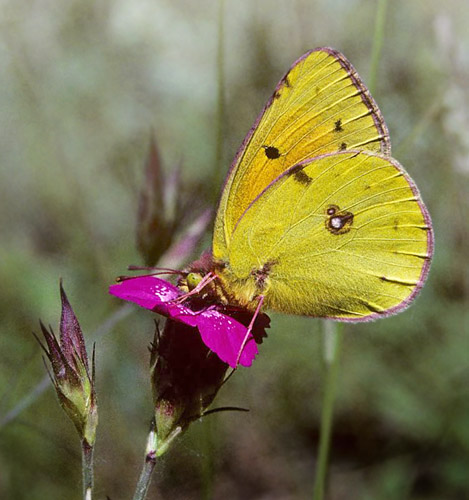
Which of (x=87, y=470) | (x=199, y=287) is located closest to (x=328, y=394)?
(x=199, y=287)

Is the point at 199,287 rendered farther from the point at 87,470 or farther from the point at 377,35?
the point at 377,35

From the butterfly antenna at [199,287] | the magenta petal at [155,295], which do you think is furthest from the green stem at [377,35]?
the magenta petal at [155,295]

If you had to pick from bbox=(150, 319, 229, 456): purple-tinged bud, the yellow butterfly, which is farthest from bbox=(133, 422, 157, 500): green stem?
the yellow butterfly

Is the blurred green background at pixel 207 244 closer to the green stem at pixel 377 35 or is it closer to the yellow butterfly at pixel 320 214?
the green stem at pixel 377 35

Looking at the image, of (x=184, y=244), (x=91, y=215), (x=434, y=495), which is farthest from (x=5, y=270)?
(x=434, y=495)

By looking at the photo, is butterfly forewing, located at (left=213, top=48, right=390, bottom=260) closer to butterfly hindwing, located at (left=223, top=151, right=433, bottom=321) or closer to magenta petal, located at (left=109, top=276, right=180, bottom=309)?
butterfly hindwing, located at (left=223, top=151, right=433, bottom=321)

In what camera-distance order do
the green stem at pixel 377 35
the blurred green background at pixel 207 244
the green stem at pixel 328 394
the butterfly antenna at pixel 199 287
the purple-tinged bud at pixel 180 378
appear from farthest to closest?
the blurred green background at pixel 207 244 < the green stem at pixel 377 35 < the green stem at pixel 328 394 < the butterfly antenna at pixel 199 287 < the purple-tinged bud at pixel 180 378

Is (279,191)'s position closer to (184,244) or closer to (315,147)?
(315,147)
